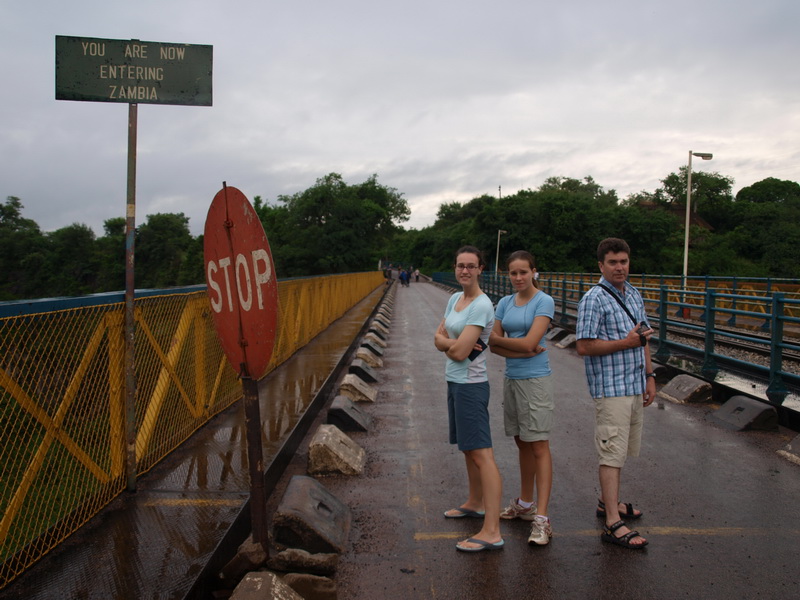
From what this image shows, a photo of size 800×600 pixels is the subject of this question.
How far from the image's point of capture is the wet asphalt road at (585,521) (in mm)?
3295

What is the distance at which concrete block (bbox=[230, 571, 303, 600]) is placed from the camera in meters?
2.71

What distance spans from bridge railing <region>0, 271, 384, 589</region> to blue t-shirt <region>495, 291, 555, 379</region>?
250 centimetres

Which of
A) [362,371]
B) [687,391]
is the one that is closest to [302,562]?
[687,391]

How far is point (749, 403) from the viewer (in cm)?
670

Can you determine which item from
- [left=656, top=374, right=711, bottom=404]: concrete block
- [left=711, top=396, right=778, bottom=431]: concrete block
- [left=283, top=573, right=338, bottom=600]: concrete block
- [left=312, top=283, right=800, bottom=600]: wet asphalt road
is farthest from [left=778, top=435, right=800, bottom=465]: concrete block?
[left=283, top=573, right=338, bottom=600]: concrete block

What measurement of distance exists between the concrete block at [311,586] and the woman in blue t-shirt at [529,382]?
4.30ft

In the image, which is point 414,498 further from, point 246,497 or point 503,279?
point 503,279

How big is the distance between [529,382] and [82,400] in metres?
2.70

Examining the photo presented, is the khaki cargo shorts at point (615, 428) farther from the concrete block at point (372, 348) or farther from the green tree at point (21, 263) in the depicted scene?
the green tree at point (21, 263)

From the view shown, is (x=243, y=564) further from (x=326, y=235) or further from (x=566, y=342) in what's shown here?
(x=326, y=235)

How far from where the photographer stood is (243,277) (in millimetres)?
3020

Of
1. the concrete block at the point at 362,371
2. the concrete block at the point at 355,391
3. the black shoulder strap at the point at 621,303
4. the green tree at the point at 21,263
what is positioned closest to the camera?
the black shoulder strap at the point at 621,303

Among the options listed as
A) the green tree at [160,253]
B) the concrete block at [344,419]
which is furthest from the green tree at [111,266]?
the concrete block at [344,419]

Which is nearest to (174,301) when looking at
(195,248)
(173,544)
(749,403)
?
(173,544)
